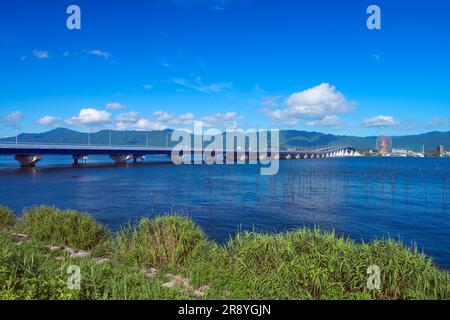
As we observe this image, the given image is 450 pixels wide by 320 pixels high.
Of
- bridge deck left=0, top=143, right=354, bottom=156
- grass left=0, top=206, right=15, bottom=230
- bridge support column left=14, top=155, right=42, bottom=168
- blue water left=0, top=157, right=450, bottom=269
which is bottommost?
blue water left=0, top=157, right=450, bottom=269

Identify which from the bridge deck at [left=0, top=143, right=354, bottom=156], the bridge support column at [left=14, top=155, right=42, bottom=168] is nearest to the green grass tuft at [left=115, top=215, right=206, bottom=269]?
the bridge deck at [left=0, top=143, right=354, bottom=156]

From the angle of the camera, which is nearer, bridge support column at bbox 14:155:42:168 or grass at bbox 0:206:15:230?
grass at bbox 0:206:15:230

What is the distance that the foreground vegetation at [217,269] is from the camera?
33.7 ft

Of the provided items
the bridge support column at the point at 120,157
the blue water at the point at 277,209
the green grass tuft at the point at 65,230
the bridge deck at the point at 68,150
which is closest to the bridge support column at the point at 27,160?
the bridge deck at the point at 68,150

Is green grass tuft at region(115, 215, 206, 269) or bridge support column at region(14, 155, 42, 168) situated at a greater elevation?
bridge support column at region(14, 155, 42, 168)

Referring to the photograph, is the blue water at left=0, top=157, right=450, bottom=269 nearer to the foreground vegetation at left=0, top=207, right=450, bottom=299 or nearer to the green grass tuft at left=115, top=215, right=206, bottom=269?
the green grass tuft at left=115, top=215, right=206, bottom=269

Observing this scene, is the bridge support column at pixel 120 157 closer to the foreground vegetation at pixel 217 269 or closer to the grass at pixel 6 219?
the grass at pixel 6 219

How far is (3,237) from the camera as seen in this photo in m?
16.6

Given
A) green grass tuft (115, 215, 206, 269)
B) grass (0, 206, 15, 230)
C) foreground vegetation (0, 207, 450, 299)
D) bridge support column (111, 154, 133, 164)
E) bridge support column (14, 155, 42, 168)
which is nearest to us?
foreground vegetation (0, 207, 450, 299)

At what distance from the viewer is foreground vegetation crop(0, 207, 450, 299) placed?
10.3 m

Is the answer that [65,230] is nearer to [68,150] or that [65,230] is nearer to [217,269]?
[217,269]

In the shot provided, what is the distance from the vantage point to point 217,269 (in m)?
13.7
